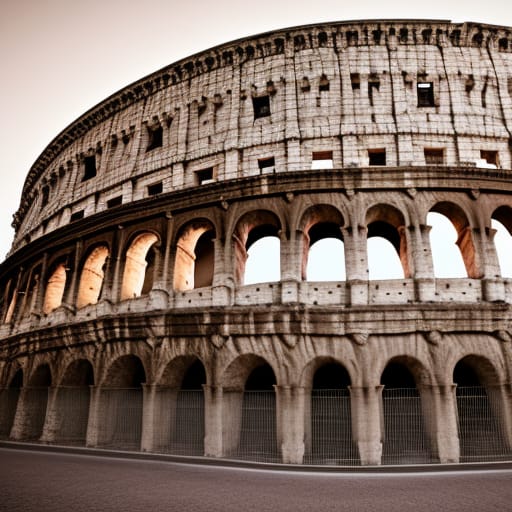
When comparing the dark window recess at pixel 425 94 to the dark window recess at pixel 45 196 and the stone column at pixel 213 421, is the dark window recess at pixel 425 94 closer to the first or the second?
the stone column at pixel 213 421

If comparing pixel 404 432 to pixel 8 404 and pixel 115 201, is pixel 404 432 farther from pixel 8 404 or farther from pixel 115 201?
pixel 8 404

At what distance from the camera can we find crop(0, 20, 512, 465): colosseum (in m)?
11.0

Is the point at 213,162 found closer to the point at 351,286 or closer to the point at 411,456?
the point at 351,286

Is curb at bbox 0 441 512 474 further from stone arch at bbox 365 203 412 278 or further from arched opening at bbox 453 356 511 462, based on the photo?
stone arch at bbox 365 203 412 278

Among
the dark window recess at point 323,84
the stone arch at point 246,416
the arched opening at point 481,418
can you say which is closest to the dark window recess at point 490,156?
the dark window recess at point 323,84

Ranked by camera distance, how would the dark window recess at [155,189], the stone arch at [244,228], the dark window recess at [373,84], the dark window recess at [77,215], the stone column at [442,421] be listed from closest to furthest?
the stone column at [442,421] < the stone arch at [244,228] < the dark window recess at [373,84] < the dark window recess at [155,189] < the dark window recess at [77,215]

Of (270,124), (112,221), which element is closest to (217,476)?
(112,221)

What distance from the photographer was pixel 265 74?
15.6 metres

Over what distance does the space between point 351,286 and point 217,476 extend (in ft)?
19.4

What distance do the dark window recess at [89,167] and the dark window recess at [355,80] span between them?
1185 cm

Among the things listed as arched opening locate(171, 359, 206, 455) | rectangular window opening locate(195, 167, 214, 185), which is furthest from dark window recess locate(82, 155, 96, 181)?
arched opening locate(171, 359, 206, 455)

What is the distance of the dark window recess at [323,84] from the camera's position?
1491cm

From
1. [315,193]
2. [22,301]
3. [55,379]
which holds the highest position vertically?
[315,193]

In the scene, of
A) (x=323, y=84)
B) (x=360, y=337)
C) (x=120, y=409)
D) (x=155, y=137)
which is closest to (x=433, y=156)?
(x=323, y=84)
